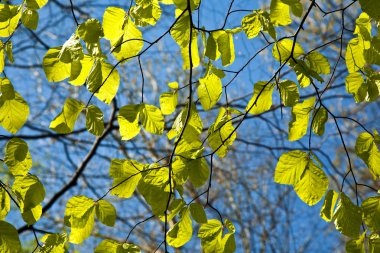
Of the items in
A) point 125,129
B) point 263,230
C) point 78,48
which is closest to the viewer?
point 78,48

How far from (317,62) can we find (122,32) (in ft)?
1.24

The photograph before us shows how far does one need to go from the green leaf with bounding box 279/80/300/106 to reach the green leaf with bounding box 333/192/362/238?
7.6 inches

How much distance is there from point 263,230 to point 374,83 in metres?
4.22

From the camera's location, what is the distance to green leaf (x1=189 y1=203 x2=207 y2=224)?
0.93 m

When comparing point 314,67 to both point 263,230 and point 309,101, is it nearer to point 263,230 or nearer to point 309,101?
point 309,101

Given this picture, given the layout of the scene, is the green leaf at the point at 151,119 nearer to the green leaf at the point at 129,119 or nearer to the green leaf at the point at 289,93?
the green leaf at the point at 129,119

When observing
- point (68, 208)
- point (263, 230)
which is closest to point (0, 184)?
point (68, 208)

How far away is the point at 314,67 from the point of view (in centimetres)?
102

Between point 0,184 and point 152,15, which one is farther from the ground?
point 152,15

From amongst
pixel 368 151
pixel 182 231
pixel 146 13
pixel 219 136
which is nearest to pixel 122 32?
pixel 146 13

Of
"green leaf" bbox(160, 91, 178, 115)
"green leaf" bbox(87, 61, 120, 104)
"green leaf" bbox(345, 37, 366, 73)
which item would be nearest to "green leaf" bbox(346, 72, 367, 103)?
"green leaf" bbox(345, 37, 366, 73)

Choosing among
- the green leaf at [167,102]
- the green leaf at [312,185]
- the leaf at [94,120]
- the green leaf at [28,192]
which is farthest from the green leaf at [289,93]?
the green leaf at [28,192]

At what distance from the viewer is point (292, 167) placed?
0.91m

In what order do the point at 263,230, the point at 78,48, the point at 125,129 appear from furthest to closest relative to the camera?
the point at 263,230 → the point at 125,129 → the point at 78,48
